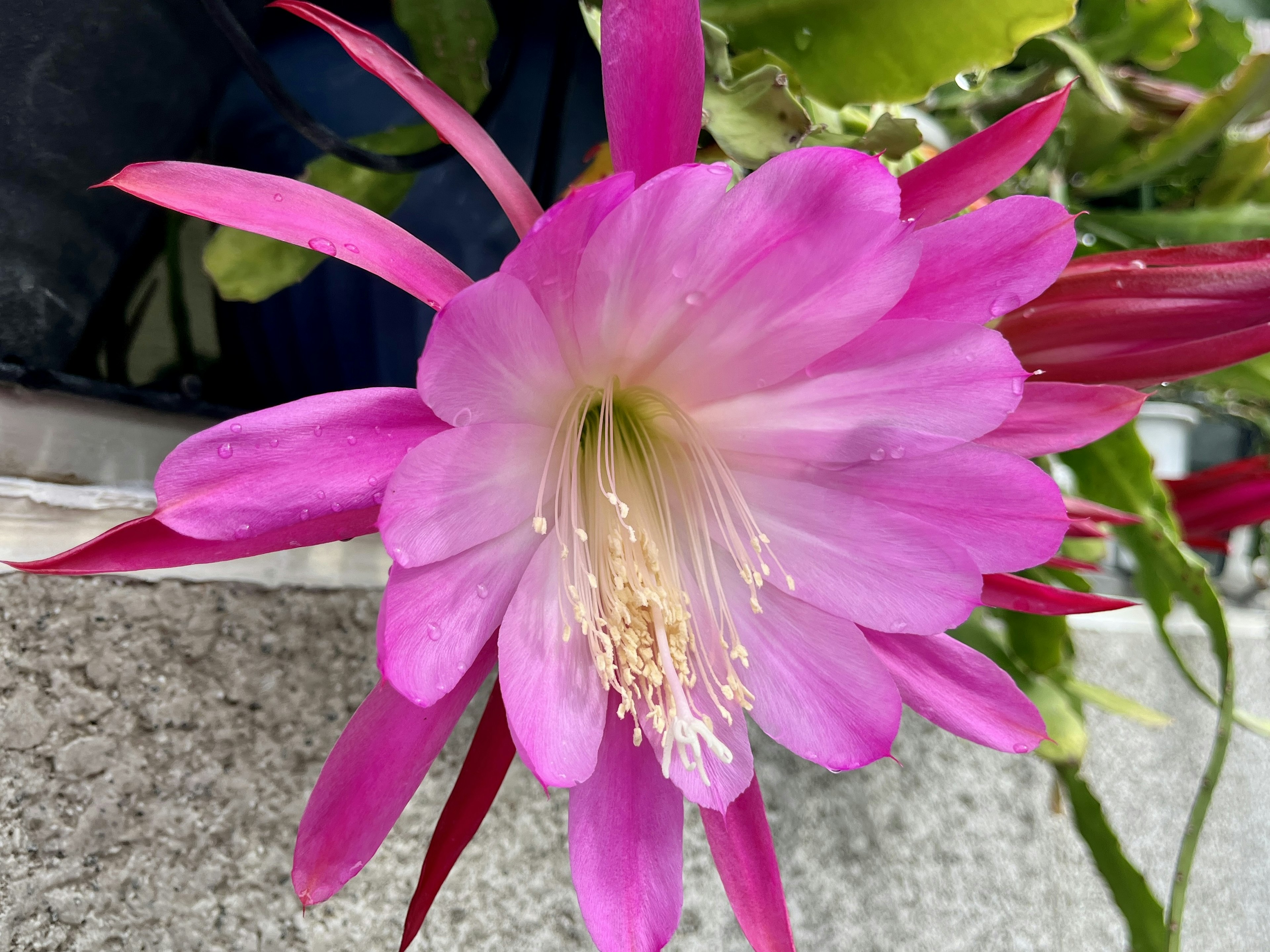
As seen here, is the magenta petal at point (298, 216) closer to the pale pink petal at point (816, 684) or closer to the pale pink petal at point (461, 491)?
the pale pink petal at point (461, 491)

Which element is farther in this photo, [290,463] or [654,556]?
[654,556]

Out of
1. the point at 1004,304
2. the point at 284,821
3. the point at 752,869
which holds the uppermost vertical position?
the point at 1004,304

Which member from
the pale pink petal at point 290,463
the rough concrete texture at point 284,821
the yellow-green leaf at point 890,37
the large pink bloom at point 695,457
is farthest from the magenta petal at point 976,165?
the rough concrete texture at point 284,821

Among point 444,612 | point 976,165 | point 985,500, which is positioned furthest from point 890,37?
point 444,612

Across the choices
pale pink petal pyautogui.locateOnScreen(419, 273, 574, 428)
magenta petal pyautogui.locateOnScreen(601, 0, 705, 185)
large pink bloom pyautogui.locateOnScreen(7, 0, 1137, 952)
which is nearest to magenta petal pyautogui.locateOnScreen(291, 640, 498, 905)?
large pink bloom pyautogui.locateOnScreen(7, 0, 1137, 952)

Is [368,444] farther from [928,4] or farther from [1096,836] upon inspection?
[1096,836]

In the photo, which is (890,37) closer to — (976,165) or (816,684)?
(976,165)
